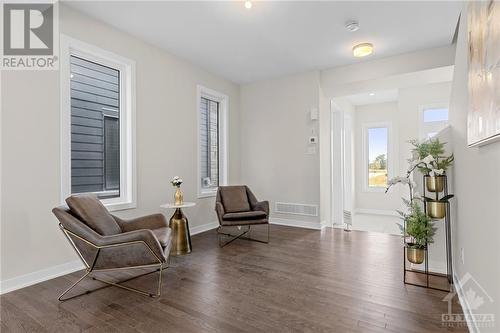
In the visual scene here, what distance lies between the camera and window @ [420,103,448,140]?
5.41 m

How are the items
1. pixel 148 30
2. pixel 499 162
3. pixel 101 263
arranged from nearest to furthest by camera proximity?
1. pixel 499 162
2. pixel 101 263
3. pixel 148 30

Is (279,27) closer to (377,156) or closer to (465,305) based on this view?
(465,305)

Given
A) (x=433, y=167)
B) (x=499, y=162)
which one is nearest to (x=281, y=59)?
(x=433, y=167)

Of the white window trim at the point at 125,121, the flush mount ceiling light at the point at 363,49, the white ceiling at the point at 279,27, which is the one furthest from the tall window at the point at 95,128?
the flush mount ceiling light at the point at 363,49

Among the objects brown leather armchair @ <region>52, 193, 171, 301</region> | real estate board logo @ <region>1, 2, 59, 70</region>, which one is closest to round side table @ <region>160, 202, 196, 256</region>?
brown leather armchair @ <region>52, 193, 171, 301</region>

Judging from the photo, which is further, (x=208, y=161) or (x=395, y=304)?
(x=208, y=161)

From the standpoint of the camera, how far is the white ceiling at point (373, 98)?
6230mm

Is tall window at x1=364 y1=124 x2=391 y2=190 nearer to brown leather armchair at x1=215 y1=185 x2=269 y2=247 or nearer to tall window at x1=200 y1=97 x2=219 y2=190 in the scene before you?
brown leather armchair at x1=215 y1=185 x2=269 y2=247

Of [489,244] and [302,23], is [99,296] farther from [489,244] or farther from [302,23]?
[302,23]

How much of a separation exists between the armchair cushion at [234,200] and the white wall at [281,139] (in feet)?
3.47

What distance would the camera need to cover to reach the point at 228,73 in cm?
527

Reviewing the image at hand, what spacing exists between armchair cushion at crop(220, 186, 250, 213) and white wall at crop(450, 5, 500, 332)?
9.65 feet

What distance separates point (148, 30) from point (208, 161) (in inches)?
99.7

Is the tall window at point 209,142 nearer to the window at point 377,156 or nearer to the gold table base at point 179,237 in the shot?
the gold table base at point 179,237
